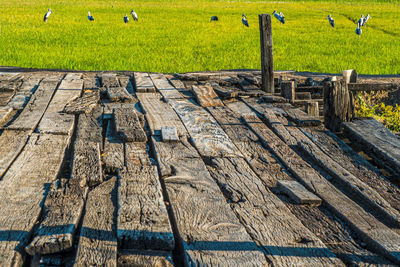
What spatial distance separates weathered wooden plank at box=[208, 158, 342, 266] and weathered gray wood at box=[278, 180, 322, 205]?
0.45 feet

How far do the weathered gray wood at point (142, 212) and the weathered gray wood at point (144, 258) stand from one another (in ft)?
0.16

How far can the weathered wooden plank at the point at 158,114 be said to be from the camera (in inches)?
214

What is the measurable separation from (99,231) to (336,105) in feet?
11.8

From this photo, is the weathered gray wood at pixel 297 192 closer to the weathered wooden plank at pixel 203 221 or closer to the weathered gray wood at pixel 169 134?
the weathered wooden plank at pixel 203 221

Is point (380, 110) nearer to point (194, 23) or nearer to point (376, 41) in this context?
point (376, 41)

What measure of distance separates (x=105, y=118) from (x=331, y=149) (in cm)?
275

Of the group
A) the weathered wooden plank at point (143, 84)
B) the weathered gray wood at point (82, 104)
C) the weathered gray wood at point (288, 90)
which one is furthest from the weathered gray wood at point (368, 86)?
the weathered gray wood at point (82, 104)

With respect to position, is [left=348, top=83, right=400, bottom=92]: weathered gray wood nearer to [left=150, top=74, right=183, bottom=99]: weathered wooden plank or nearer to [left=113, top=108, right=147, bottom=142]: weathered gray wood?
[left=150, top=74, right=183, bottom=99]: weathered wooden plank

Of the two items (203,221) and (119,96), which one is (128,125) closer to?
(119,96)

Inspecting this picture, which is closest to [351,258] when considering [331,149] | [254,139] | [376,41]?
[331,149]

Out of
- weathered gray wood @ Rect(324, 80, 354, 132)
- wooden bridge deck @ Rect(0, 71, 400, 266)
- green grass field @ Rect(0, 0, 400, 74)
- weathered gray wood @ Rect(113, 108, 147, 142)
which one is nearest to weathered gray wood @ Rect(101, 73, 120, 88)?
wooden bridge deck @ Rect(0, 71, 400, 266)

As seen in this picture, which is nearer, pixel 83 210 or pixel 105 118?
pixel 83 210

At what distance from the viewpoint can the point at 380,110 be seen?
8672 mm

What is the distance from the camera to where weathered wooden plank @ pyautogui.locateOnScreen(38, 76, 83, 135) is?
17.0 ft
